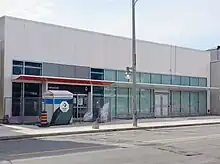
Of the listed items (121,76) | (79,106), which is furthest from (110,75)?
(79,106)

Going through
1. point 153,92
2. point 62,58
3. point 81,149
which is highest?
point 62,58

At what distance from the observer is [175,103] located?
141ft

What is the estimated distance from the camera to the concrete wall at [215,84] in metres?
46.7

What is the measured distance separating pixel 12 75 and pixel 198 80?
23886mm

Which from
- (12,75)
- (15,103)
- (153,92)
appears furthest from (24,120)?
(153,92)

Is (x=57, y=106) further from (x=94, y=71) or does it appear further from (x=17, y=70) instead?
(x=94, y=71)

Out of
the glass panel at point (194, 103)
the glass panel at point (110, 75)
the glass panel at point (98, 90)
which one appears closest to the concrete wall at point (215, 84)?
the glass panel at point (194, 103)

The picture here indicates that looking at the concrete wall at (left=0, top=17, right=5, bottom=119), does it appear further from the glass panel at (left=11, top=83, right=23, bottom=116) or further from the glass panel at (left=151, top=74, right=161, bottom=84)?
the glass panel at (left=151, top=74, right=161, bottom=84)

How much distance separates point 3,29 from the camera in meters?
29.7

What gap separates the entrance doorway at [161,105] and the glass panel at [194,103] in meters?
4.34

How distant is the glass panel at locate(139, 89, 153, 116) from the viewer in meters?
39.3

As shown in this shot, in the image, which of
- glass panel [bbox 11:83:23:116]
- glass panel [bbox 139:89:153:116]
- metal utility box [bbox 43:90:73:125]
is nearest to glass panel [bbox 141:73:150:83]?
glass panel [bbox 139:89:153:116]

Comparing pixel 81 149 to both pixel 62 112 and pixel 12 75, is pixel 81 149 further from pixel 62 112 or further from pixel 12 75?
pixel 12 75

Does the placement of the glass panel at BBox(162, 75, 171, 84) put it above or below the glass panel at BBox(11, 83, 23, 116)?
above
